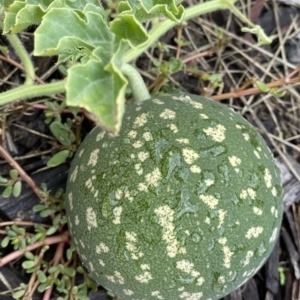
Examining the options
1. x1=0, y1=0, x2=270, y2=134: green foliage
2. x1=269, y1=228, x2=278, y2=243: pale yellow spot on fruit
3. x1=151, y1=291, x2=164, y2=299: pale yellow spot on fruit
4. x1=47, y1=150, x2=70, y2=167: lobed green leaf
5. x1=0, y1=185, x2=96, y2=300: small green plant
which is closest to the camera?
x1=0, y1=0, x2=270, y2=134: green foliage

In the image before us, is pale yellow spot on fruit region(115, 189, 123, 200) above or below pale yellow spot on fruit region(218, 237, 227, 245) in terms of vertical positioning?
above

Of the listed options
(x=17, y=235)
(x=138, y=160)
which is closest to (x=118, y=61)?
(x=138, y=160)

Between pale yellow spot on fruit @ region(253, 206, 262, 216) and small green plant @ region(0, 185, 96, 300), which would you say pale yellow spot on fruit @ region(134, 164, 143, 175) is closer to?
pale yellow spot on fruit @ region(253, 206, 262, 216)

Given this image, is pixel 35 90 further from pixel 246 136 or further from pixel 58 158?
pixel 246 136

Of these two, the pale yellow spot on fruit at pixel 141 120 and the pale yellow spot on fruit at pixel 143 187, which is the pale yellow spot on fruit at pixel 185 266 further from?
the pale yellow spot on fruit at pixel 141 120

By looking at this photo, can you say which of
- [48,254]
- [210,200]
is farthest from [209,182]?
[48,254]

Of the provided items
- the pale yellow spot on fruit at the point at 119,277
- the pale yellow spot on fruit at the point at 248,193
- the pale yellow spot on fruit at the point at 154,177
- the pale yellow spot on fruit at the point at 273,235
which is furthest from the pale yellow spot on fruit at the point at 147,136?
the pale yellow spot on fruit at the point at 273,235

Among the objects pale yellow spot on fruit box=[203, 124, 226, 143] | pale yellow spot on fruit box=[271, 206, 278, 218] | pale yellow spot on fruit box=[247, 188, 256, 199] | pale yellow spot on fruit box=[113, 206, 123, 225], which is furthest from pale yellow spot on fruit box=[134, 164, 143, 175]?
pale yellow spot on fruit box=[271, 206, 278, 218]

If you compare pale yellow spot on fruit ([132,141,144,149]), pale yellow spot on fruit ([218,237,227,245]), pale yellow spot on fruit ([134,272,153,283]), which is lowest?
pale yellow spot on fruit ([134,272,153,283])
